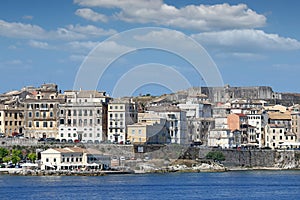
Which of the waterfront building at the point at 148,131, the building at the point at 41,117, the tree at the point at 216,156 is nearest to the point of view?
the tree at the point at 216,156

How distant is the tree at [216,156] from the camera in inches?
2876

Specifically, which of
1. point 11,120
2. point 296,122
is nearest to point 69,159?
point 11,120

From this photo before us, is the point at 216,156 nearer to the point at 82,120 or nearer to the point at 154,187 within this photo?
the point at 82,120

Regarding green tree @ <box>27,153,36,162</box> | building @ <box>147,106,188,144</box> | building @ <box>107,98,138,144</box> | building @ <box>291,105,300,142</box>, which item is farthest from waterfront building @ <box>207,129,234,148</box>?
green tree @ <box>27,153,36,162</box>

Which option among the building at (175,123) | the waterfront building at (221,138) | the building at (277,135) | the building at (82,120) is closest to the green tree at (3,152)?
the building at (82,120)

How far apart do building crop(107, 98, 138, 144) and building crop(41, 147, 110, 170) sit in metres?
10.5

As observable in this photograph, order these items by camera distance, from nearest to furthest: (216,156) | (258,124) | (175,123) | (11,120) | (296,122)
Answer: (216,156) < (175,123) < (11,120) < (258,124) < (296,122)

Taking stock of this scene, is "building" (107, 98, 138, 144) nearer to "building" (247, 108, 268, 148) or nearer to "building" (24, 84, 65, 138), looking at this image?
"building" (24, 84, 65, 138)

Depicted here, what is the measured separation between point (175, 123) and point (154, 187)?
25664 mm

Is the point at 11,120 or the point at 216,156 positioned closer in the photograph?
the point at 216,156

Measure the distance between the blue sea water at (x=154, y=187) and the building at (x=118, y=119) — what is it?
41.2 ft

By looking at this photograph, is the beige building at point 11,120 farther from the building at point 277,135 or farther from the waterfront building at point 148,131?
the building at point 277,135

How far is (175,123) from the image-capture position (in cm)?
7838

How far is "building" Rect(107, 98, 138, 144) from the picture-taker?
7675 cm
